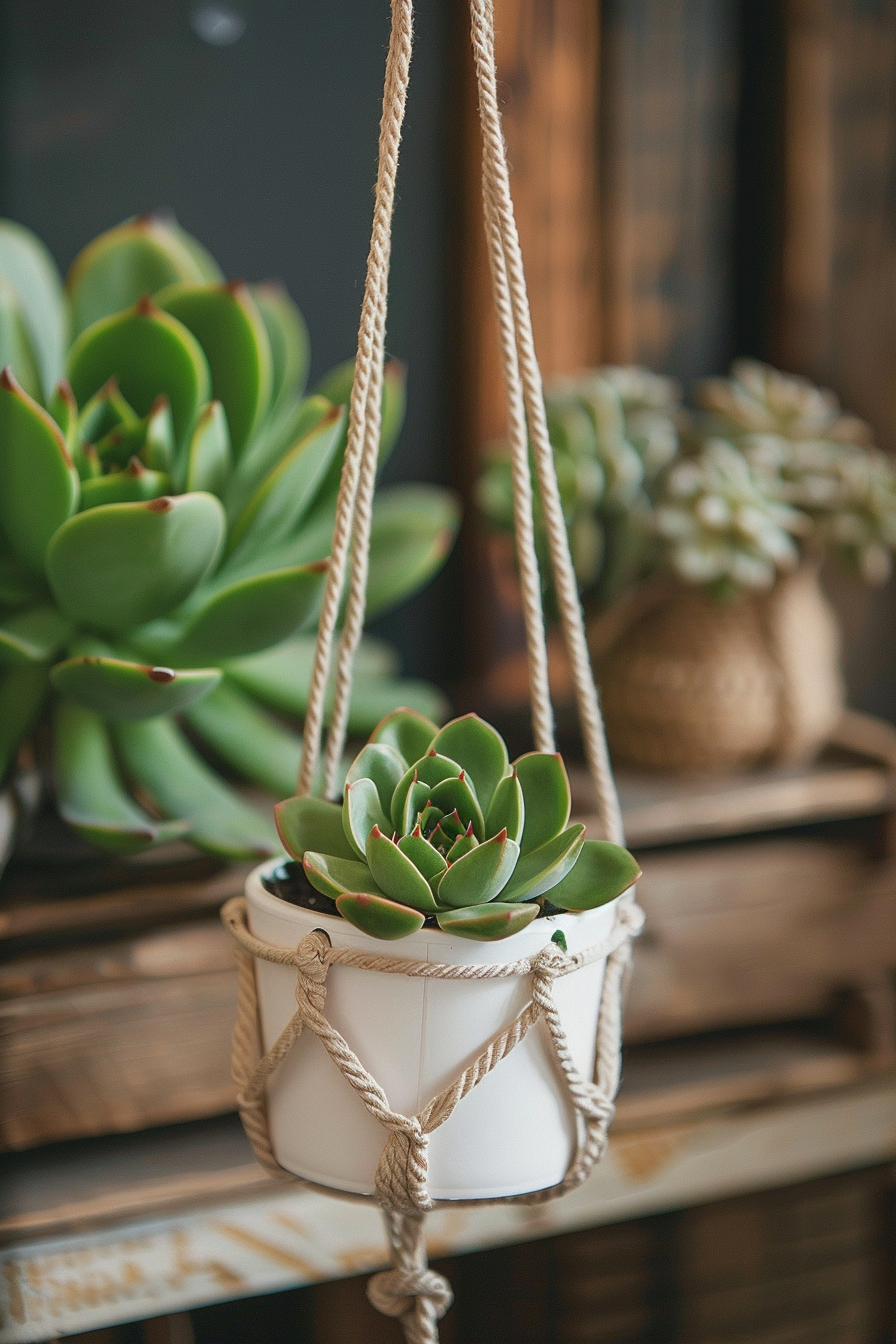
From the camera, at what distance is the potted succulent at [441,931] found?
1.27ft

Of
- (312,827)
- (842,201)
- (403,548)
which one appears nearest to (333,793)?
(312,827)

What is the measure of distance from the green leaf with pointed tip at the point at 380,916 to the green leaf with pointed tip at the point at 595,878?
66 millimetres

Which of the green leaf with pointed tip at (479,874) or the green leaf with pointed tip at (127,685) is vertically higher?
the green leaf with pointed tip at (127,685)

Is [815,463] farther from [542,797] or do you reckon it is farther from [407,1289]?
[407,1289]

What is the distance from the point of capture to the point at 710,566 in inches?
29.5

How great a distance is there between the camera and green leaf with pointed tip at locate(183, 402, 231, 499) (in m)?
0.56

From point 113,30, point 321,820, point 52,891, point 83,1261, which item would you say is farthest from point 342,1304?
point 113,30

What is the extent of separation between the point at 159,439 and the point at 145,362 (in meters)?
0.05

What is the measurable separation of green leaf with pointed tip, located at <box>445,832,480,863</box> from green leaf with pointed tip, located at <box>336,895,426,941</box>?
0.10ft

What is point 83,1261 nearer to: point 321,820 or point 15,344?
point 321,820

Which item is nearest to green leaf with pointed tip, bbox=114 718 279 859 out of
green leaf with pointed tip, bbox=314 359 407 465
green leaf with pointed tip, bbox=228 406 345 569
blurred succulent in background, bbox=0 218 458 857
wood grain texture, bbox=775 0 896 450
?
blurred succulent in background, bbox=0 218 458 857

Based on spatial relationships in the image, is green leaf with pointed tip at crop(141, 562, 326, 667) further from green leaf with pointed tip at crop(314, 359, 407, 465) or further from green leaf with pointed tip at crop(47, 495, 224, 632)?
green leaf with pointed tip at crop(314, 359, 407, 465)

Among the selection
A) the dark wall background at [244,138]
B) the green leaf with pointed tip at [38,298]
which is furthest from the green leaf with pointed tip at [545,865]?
the dark wall background at [244,138]

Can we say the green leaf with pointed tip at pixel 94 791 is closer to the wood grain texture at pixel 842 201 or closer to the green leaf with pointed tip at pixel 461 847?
the green leaf with pointed tip at pixel 461 847
